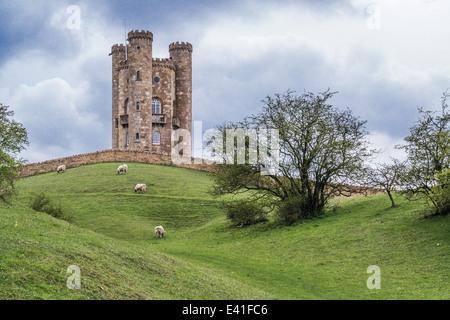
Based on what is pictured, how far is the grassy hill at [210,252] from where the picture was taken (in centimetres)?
1390

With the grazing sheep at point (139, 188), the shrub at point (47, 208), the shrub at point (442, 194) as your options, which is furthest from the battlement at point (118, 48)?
the shrub at point (442, 194)

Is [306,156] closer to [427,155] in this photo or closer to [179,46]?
[427,155]

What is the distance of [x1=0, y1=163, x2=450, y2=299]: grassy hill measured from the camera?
13898 millimetres

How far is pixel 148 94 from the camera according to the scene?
2945 inches

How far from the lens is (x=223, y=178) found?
3534cm

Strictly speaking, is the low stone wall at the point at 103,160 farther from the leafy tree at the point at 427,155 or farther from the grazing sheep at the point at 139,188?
the leafy tree at the point at 427,155

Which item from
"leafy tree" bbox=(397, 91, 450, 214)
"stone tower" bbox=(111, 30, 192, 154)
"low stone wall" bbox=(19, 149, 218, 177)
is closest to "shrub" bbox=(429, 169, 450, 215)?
"leafy tree" bbox=(397, 91, 450, 214)

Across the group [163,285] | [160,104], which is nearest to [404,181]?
[163,285]

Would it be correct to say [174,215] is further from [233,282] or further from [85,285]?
[85,285]

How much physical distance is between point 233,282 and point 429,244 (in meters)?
9.65

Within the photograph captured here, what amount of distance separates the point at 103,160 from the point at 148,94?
15.6m

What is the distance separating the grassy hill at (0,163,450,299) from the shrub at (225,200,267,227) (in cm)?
93

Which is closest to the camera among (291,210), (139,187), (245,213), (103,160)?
(291,210)

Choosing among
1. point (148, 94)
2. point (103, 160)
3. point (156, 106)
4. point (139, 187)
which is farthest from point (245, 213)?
point (156, 106)
